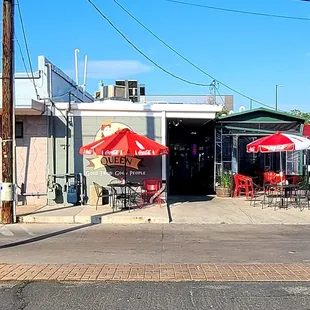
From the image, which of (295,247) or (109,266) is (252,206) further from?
(109,266)

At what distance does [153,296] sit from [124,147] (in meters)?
8.37

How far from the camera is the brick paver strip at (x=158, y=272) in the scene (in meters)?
6.47

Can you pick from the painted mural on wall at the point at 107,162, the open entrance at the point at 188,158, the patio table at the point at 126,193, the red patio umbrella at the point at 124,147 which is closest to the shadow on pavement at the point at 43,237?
the patio table at the point at 126,193

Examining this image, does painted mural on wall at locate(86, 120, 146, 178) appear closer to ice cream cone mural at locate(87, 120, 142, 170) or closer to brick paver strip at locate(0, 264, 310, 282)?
ice cream cone mural at locate(87, 120, 142, 170)

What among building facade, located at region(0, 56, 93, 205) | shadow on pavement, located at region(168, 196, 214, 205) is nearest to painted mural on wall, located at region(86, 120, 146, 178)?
building facade, located at region(0, 56, 93, 205)

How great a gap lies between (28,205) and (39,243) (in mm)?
6324

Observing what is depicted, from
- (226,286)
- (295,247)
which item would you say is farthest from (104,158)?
(226,286)

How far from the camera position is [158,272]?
270 inches

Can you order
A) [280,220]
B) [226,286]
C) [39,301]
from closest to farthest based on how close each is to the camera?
[39,301] → [226,286] → [280,220]

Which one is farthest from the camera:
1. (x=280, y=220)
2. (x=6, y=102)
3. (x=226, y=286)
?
(x=280, y=220)

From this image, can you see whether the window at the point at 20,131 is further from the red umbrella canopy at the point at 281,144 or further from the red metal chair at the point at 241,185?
the red metal chair at the point at 241,185

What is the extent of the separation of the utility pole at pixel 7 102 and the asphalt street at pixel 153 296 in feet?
21.3

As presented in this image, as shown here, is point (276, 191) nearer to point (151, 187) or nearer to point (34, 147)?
point (151, 187)

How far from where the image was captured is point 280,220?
13.2m
